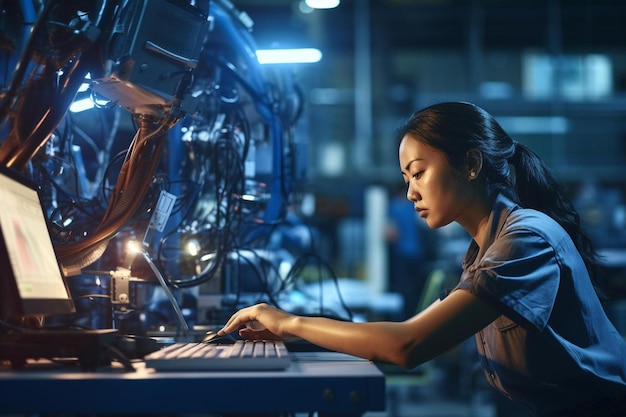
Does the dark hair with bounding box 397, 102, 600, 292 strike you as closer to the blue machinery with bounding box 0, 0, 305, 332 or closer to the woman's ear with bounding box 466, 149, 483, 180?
the woman's ear with bounding box 466, 149, 483, 180

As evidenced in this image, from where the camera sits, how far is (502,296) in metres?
1.32

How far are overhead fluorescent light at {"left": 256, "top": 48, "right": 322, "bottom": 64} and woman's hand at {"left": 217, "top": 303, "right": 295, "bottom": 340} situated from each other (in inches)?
66.1

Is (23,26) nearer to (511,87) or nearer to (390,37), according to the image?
(390,37)

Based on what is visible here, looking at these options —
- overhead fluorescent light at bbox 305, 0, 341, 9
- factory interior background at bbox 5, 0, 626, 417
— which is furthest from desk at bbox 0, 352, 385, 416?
factory interior background at bbox 5, 0, 626, 417

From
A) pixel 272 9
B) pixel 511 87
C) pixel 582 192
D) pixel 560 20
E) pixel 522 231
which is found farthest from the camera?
pixel 511 87

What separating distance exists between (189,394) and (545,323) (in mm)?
698

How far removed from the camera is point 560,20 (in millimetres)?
10352

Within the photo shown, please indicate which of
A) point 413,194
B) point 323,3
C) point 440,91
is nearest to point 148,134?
point 413,194

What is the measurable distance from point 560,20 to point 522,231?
9.77 metres

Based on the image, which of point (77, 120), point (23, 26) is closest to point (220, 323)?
point (77, 120)

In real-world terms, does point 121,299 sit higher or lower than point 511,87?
lower

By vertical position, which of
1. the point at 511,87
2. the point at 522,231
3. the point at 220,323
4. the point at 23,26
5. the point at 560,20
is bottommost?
the point at 220,323

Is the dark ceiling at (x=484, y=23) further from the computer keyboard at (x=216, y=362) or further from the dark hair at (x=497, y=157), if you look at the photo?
the computer keyboard at (x=216, y=362)

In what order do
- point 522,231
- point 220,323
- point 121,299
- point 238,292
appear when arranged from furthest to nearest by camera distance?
point 238,292, point 220,323, point 121,299, point 522,231
